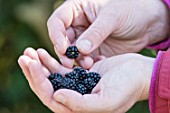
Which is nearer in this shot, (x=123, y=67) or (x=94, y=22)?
(x=123, y=67)

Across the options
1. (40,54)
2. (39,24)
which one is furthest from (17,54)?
(40,54)

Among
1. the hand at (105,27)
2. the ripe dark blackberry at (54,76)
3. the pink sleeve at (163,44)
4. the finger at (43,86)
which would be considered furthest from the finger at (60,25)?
the pink sleeve at (163,44)

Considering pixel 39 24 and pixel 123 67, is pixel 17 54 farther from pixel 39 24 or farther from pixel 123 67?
pixel 123 67

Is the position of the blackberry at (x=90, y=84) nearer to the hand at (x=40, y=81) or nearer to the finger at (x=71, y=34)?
the hand at (x=40, y=81)

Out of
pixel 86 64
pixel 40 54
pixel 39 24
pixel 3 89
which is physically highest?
pixel 40 54

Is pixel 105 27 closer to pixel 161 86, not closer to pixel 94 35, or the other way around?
pixel 94 35
